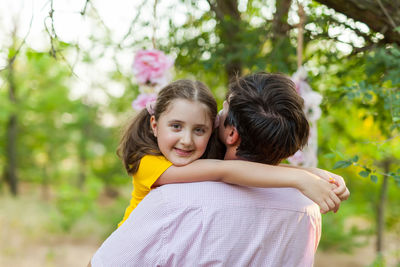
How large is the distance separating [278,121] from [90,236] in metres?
9.64

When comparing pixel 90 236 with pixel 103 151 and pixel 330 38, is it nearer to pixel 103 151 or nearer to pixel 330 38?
pixel 103 151

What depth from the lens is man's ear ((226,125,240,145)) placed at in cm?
138

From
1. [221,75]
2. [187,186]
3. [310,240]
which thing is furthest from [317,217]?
[221,75]

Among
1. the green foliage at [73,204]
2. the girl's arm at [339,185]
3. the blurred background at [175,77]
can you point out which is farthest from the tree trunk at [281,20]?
the green foliage at [73,204]

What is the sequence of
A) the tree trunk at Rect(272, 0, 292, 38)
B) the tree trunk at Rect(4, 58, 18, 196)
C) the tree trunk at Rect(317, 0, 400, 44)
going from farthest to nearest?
the tree trunk at Rect(4, 58, 18, 196), the tree trunk at Rect(272, 0, 292, 38), the tree trunk at Rect(317, 0, 400, 44)

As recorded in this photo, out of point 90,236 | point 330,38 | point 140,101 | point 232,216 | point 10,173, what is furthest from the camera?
point 10,173

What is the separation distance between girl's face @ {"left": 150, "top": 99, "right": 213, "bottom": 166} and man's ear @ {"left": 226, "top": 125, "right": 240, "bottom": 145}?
0.38 feet

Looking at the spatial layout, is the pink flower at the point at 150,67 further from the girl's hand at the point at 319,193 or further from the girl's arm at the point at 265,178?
the girl's hand at the point at 319,193

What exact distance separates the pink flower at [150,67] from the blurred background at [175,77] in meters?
0.14

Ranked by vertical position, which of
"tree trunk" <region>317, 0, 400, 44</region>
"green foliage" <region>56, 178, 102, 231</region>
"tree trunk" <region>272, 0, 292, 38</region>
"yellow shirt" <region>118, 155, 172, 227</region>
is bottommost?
"green foliage" <region>56, 178, 102, 231</region>

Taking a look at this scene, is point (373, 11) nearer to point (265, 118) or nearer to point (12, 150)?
point (265, 118)

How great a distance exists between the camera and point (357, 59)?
9.66ft

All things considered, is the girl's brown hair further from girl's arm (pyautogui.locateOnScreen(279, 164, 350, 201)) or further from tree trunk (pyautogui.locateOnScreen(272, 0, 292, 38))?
tree trunk (pyautogui.locateOnScreen(272, 0, 292, 38))

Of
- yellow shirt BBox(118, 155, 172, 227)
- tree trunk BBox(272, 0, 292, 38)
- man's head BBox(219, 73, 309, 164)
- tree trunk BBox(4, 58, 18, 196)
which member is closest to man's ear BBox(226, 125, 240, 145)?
man's head BBox(219, 73, 309, 164)
